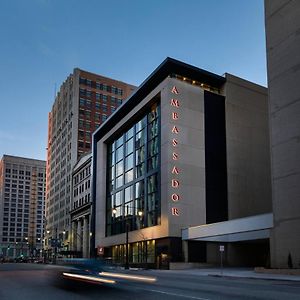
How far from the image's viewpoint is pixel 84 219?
117m

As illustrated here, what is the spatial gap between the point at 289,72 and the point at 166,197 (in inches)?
1005

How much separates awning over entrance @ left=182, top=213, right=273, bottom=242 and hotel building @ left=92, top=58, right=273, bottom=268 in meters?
0.16

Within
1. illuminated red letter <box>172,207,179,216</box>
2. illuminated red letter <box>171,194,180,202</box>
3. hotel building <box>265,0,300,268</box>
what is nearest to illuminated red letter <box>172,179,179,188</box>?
illuminated red letter <box>171,194,180,202</box>

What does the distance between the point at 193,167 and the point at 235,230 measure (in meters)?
14.4

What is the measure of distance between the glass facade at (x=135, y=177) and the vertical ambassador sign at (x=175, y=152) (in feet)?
13.7

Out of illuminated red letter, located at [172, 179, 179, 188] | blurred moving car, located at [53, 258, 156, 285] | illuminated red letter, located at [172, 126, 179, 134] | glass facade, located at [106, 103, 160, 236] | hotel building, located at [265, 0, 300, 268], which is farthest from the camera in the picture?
glass facade, located at [106, 103, 160, 236]

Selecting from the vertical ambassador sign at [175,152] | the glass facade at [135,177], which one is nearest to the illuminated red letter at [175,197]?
the vertical ambassador sign at [175,152]

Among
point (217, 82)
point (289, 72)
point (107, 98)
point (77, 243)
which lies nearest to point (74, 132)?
point (107, 98)

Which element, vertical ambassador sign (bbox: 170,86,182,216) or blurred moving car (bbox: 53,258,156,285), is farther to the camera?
vertical ambassador sign (bbox: 170,86,182,216)

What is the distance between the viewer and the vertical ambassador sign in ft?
206

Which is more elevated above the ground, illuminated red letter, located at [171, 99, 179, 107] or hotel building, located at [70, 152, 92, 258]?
illuminated red letter, located at [171, 99, 179, 107]

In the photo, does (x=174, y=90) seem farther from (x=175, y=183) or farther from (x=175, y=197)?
(x=175, y=197)

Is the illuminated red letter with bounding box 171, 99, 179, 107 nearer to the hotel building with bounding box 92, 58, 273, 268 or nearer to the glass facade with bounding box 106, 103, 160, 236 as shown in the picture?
the hotel building with bounding box 92, 58, 273, 268

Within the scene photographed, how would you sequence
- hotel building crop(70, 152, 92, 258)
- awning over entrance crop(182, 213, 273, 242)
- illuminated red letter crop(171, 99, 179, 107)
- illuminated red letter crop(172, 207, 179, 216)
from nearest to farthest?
awning over entrance crop(182, 213, 273, 242), illuminated red letter crop(172, 207, 179, 216), illuminated red letter crop(171, 99, 179, 107), hotel building crop(70, 152, 92, 258)
